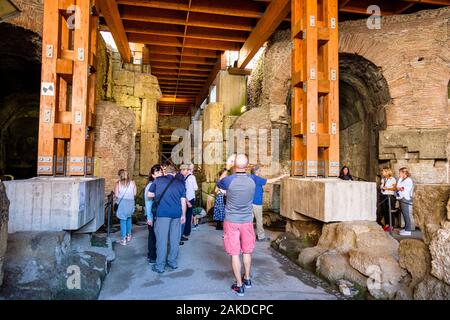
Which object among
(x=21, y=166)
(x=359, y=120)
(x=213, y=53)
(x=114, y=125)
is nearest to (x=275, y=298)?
(x=114, y=125)

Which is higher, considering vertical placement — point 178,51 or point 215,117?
point 178,51

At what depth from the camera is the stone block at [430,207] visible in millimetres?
2590

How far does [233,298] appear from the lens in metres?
3.06

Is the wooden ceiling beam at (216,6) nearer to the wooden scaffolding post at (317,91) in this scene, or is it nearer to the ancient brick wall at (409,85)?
the ancient brick wall at (409,85)

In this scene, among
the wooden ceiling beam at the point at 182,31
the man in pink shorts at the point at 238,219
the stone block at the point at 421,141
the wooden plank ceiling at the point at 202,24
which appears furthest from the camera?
the wooden ceiling beam at the point at 182,31

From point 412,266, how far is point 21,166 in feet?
40.0

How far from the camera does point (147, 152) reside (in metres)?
9.91

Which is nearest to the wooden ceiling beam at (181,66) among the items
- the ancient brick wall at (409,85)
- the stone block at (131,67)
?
the stone block at (131,67)

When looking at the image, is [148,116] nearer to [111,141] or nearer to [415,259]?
[111,141]

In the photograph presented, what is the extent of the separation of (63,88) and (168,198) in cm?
223

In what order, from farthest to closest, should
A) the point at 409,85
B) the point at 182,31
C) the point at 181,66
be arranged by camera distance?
the point at 181,66 < the point at 182,31 < the point at 409,85

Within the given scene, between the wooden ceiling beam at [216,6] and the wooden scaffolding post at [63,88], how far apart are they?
112 inches

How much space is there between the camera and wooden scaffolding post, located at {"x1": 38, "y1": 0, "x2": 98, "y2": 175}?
13.2 ft

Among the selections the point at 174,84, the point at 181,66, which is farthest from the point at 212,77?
the point at 174,84
